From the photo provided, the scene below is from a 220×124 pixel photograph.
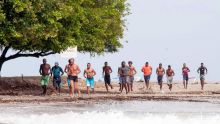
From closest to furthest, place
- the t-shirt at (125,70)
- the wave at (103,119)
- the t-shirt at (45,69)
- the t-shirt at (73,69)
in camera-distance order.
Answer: the wave at (103,119), the t-shirt at (73,69), the t-shirt at (45,69), the t-shirt at (125,70)

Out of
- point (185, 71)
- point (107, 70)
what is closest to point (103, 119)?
point (107, 70)

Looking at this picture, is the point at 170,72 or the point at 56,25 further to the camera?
the point at 170,72

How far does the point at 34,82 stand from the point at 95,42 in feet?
22.0

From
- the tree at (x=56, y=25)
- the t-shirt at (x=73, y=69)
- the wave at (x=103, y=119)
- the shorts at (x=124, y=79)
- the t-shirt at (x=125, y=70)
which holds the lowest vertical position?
the wave at (x=103, y=119)

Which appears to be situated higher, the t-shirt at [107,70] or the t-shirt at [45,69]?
the t-shirt at [107,70]

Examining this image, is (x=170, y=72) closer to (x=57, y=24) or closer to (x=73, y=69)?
(x=57, y=24)

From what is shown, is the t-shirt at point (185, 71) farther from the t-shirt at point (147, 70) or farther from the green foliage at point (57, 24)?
the green foliage at point (57, 24)

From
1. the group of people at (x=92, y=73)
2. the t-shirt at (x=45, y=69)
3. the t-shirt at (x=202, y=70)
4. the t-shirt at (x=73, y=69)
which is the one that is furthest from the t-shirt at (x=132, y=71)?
the t-shirt at (x=202, y=70)

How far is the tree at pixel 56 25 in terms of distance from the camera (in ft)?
108

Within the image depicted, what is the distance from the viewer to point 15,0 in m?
32.0

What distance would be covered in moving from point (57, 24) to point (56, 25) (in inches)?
13.8

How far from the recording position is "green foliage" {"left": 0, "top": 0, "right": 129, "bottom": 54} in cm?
3275

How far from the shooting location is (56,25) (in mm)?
34188

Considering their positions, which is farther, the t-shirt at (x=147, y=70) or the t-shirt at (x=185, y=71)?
the t-shirt at (x=185, y=71)
